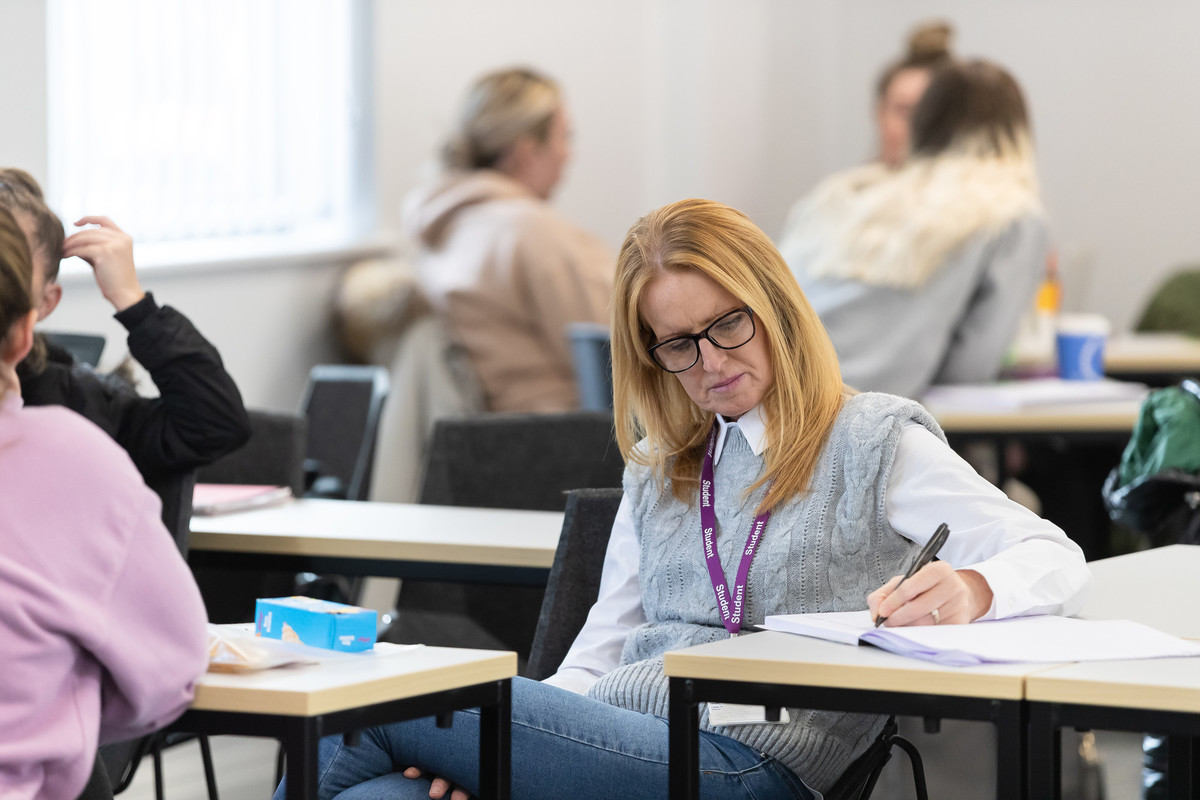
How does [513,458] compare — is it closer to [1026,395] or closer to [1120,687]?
[1026,395]

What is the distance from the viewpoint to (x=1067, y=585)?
68.9 inches

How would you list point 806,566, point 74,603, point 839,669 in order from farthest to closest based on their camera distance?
point 806,566
point 839,669
point 74,603

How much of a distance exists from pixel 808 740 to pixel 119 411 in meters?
1.19

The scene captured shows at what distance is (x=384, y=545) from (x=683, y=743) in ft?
3.26

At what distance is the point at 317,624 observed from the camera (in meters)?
1.65

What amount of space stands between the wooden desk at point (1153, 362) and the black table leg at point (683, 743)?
3724 mm

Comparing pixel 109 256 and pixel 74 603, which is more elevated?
pixel 109 256

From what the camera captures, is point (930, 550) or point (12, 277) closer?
point (12, 277)

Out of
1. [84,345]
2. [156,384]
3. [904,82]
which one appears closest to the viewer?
[156,384]

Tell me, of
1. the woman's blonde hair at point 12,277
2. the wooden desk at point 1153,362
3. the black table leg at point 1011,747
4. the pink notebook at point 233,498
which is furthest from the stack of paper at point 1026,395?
the woman's blonde hair at point 12,277

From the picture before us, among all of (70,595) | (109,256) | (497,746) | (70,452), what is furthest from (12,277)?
(109,256)

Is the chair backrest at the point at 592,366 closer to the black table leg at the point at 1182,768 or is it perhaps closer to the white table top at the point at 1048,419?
the white table top at the point at 1048,419

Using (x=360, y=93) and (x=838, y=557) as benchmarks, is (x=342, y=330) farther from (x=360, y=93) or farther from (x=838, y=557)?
(x=838, y=557)

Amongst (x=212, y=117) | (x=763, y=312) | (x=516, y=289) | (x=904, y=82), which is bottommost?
(x=516, y=289)
